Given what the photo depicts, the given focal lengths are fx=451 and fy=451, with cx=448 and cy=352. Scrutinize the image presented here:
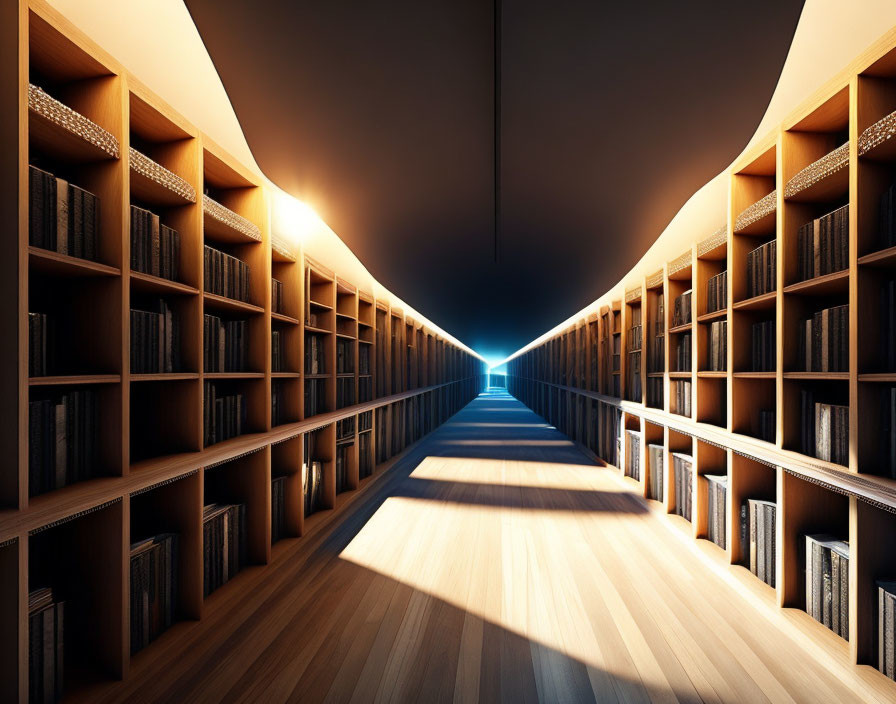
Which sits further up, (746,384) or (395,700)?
(746,384)

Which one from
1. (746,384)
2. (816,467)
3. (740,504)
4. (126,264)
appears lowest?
(740,504)

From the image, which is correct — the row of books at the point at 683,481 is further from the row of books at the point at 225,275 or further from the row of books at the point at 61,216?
the row of books at the point at 61,216

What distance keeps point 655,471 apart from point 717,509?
1345 millimetres

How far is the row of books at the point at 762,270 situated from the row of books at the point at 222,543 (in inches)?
139

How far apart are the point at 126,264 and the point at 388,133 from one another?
1563mm

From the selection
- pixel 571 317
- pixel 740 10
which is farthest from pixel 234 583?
pixel 571 317

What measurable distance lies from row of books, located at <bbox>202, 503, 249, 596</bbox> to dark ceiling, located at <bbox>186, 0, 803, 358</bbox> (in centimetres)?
219

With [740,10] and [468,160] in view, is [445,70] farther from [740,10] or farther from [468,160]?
[740,10]

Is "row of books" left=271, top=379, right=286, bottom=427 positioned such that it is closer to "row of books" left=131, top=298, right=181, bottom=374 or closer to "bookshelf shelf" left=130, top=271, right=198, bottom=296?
"row of books" left=131, top=298, right=181, bottom=374

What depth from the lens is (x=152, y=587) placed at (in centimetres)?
212

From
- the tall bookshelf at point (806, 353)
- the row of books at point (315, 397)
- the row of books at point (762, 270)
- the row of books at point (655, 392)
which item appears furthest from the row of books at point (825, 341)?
the row of books at point (315, 397)

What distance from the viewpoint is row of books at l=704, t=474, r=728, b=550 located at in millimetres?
3242

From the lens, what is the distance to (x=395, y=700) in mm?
1817

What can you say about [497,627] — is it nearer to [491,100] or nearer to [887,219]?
[887,219]
